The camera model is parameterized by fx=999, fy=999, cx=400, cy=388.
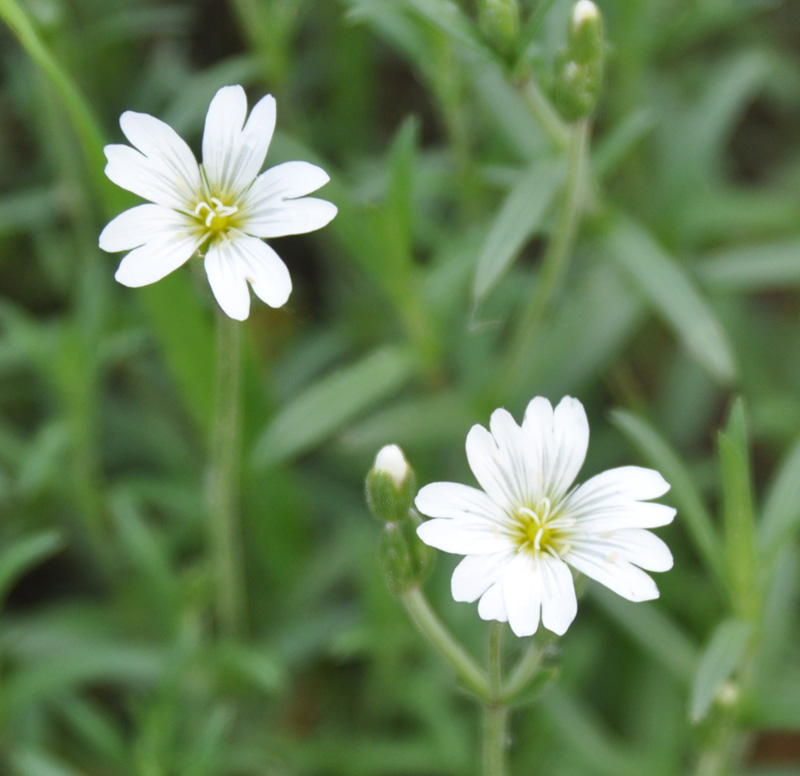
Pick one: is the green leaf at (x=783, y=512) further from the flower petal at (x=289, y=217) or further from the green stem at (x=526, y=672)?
the flower petal at (x=289, y=217)

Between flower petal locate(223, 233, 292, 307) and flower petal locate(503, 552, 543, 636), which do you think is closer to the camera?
flower petal locate(503, 552, 543, 636)

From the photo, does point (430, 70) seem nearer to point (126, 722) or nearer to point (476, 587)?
point (476, 587)

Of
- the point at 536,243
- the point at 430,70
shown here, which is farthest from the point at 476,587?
the point at 536,243

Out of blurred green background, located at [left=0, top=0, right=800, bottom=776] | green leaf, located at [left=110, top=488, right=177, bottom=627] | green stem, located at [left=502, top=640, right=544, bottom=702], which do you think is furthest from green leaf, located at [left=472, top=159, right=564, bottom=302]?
green leaf, located at [left=110, top=488, right=177, bottom=627]

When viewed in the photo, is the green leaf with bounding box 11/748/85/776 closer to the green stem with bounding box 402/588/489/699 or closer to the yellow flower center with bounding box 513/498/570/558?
the green stem with bounding box 402/588/489/699

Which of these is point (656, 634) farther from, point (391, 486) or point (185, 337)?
point (185, 337)

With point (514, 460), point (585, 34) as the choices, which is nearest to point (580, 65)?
point (585, 34)

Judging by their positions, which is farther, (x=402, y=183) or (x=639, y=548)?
(x=402, y=183)
